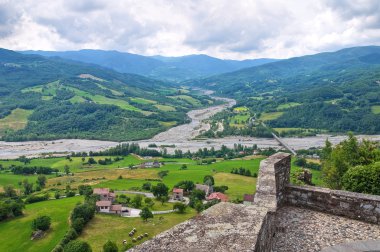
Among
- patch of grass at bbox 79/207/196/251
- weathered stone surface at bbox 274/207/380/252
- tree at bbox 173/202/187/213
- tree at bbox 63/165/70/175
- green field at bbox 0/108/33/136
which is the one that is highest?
green field at bbox 0/108/33/136

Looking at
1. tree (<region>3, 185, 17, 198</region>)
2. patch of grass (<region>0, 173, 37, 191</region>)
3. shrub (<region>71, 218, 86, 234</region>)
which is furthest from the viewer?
patch of grass (<region>0, 173, 37, 191</region>)

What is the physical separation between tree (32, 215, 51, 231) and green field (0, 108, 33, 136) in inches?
4556

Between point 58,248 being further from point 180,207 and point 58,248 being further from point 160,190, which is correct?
point 160,190

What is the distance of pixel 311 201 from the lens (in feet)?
32.8

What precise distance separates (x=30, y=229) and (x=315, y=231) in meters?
57.3

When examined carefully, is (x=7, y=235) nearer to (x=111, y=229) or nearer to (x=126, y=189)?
(x=111, y=229)

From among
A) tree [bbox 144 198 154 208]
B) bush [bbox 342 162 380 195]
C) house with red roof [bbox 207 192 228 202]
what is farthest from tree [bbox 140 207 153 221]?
bush [bbox 342 162 380 195]

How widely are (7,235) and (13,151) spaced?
8037 cm

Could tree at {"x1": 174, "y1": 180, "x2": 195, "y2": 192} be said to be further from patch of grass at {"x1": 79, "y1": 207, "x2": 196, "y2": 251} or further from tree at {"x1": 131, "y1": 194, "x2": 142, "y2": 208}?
→ tree at {"x1": 131, "y1": 194, "x2": 142, "y2": 208}

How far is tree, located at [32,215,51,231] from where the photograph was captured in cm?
5366

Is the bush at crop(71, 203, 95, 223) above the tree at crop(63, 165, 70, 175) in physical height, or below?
below

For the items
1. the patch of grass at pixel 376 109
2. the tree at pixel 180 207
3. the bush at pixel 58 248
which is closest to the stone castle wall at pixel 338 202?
the bush at pixel 58 248

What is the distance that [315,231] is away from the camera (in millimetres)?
8789

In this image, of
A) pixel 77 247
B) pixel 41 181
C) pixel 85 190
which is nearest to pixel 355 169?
pixel 77 247
